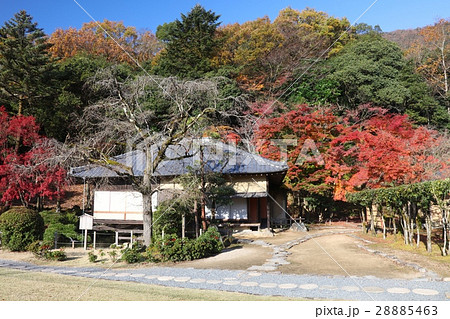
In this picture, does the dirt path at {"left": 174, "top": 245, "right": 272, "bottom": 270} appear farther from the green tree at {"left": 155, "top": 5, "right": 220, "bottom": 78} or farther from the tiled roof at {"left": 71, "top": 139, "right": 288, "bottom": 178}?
the green tree at {"left": 155, "top": 5, "right": 220, "bottom": 78}

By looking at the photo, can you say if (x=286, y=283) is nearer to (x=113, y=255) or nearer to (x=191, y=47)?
(x=113, y=255)

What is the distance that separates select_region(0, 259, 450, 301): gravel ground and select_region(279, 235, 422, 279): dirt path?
22.4 inches

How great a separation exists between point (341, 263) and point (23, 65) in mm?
19311

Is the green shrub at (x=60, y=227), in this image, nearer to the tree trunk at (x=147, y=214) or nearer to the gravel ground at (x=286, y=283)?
the tree trunk at (x=147, y=214)

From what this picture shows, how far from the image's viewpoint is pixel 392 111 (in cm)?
2458

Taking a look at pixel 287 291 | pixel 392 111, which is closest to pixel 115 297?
A: pixel 287 291

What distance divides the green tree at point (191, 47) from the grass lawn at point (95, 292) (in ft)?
63.4

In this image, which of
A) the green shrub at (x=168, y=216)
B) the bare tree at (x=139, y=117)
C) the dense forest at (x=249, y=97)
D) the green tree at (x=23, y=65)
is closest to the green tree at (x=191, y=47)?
the dense forest at (x=249, y=97)

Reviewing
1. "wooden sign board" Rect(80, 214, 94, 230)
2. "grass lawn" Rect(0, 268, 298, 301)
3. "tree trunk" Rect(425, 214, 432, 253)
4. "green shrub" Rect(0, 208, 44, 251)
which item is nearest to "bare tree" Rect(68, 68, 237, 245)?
"wooden sign board" Rect(80, 214, 94, 230)

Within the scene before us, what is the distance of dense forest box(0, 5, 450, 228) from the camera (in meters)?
11.7

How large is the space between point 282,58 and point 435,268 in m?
21.8

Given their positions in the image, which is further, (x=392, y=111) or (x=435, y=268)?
(x=392, y=111)

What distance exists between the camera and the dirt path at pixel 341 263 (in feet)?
23.4

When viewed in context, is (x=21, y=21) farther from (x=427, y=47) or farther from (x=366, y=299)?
(x=427, y=47)
